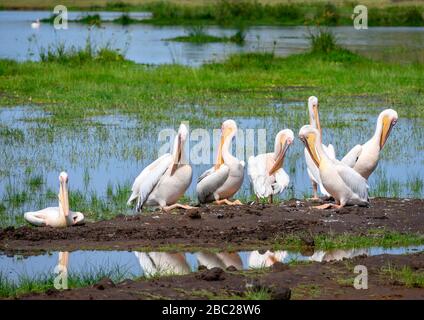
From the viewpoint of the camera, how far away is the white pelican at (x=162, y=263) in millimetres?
9055

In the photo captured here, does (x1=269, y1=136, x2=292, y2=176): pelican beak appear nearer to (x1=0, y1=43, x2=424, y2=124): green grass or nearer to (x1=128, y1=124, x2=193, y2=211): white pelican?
(x1=128, y1=124, x2=193, y2=211): white pelican

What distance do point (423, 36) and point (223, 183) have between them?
3546 cm

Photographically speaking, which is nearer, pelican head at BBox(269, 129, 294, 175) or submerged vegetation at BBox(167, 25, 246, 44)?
pelican head at BBox(269, 129, 294, 175)

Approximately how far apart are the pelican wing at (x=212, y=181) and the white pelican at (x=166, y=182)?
22 cm

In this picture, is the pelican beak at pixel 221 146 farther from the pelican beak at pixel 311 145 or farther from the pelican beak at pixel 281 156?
the pelican beak at pixel 311 145

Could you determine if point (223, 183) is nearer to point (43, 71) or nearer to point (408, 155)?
point (408, 155)

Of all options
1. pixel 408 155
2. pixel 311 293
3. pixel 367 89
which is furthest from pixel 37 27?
pixel 311 293

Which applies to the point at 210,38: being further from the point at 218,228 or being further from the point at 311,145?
the point at 218,228

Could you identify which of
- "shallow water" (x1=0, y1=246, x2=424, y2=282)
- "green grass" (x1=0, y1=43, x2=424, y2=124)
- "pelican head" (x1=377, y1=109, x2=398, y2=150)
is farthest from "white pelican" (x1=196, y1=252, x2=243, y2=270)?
"green grass" (x1=0, y1=43, x2=424, y2=124)

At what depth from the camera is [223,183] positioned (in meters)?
12.0

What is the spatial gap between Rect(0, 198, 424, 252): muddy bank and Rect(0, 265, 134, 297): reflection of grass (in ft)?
3.39

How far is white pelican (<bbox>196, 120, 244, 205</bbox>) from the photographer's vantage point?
11883 mm

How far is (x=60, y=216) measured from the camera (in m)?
10.8

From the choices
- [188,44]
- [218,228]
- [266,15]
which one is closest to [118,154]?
[218,228]
